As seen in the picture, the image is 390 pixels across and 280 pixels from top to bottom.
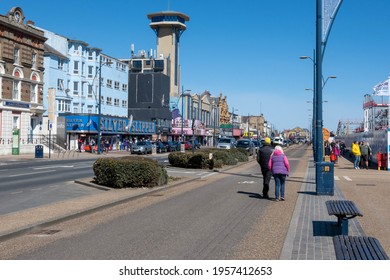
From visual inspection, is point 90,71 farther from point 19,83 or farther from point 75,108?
point 19,83

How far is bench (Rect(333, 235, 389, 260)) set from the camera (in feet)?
17.5

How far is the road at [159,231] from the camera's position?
24.5 feet

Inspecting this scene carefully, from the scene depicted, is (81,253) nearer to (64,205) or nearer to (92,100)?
(64,205)

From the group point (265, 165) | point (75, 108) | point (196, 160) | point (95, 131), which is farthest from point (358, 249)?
point (75, 108)

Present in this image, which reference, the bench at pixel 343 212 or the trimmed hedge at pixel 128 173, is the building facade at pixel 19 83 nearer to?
the trimmed hedge at pixel 128 173

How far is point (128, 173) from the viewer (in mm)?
16609

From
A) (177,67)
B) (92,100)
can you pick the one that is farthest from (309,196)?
(177,67)

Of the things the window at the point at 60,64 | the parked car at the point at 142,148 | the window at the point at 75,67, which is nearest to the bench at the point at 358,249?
A: the parked car at the point at 142,148

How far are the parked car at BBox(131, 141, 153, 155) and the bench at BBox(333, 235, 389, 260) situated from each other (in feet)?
157

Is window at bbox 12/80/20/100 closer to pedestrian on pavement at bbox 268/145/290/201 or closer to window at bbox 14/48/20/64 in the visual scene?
window at bbox 14/48/20/64

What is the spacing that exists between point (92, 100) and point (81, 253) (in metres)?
60.5

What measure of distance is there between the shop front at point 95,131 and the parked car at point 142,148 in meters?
4.81

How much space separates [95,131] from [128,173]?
44.8m

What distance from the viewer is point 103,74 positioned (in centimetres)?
6875
